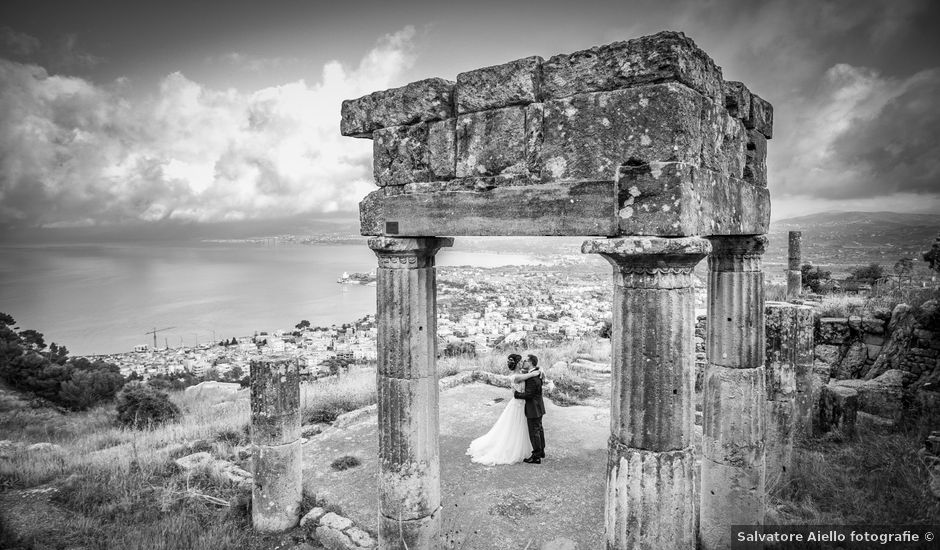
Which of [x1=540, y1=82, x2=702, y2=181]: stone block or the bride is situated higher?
[x1=540, y1=82, x2=702, y2=181]: stone block

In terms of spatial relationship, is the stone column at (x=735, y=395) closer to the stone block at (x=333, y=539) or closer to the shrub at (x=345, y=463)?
the stone block at (x=333, y=539)

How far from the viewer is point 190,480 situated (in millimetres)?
7125

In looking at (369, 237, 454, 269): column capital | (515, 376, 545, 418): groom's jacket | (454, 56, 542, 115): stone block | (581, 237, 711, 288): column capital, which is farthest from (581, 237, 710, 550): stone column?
(515, 376, 545, 418): groom's jacket

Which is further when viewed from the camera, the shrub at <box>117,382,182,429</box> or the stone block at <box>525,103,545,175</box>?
the shrub at <box>117,382,182,429</box>

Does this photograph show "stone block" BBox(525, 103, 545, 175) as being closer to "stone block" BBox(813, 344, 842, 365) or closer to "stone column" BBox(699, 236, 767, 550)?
"stone column" BBox(699, 236, 767, 550)

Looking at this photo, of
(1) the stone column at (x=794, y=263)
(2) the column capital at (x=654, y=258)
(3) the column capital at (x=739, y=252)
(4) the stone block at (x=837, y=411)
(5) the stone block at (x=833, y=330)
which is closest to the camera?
(2) the column capital at (x=654, y=258)

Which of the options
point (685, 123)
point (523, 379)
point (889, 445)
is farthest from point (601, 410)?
point (685, 123)

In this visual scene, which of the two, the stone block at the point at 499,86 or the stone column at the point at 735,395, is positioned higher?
the stone block at the point at 499,86

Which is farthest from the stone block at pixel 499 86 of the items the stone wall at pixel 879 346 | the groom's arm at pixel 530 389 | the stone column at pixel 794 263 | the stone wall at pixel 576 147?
the stone column at pixel 794 263

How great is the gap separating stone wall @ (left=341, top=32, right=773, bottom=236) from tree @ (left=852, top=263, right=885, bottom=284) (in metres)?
21.7

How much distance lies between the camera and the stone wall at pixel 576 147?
3168mm

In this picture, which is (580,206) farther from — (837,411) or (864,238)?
(864,238)

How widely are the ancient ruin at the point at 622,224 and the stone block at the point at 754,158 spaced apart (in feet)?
0.11

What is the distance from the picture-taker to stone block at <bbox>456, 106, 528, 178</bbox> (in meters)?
3.88
